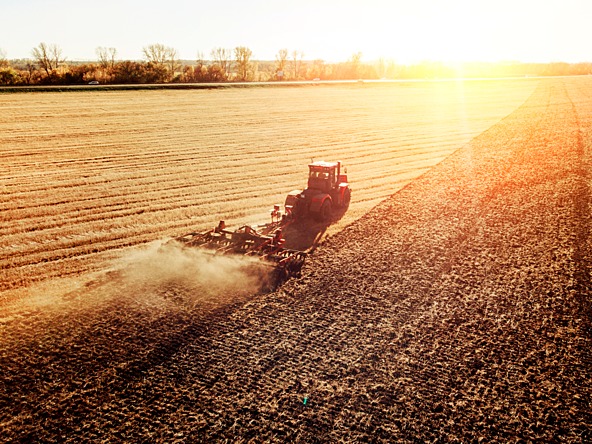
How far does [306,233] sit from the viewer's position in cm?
1479

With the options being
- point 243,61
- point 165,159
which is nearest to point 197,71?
point 243,61

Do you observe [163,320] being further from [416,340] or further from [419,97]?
[419,97]

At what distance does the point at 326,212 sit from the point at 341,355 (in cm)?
771

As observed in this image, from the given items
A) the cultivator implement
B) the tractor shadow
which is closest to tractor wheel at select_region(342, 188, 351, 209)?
the tractor shadow

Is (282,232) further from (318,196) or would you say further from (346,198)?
(346,198)

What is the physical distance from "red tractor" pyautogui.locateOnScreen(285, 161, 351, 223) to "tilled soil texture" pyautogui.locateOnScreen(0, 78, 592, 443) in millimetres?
1726

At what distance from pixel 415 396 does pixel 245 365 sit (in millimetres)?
3085

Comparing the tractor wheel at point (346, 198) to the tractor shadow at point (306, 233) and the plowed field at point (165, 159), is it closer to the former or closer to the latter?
the plowed field at point (165, 159)

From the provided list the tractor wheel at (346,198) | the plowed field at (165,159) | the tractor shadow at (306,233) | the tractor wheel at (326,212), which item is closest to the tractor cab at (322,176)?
the tractor wheel at (326,212)

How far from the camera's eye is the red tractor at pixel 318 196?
15.0 meters

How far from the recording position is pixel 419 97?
64750 mm

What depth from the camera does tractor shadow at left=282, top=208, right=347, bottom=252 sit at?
1373 cm

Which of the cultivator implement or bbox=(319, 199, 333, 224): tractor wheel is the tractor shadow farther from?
the cultivator implement

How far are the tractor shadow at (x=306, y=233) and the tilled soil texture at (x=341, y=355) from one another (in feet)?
2.05
